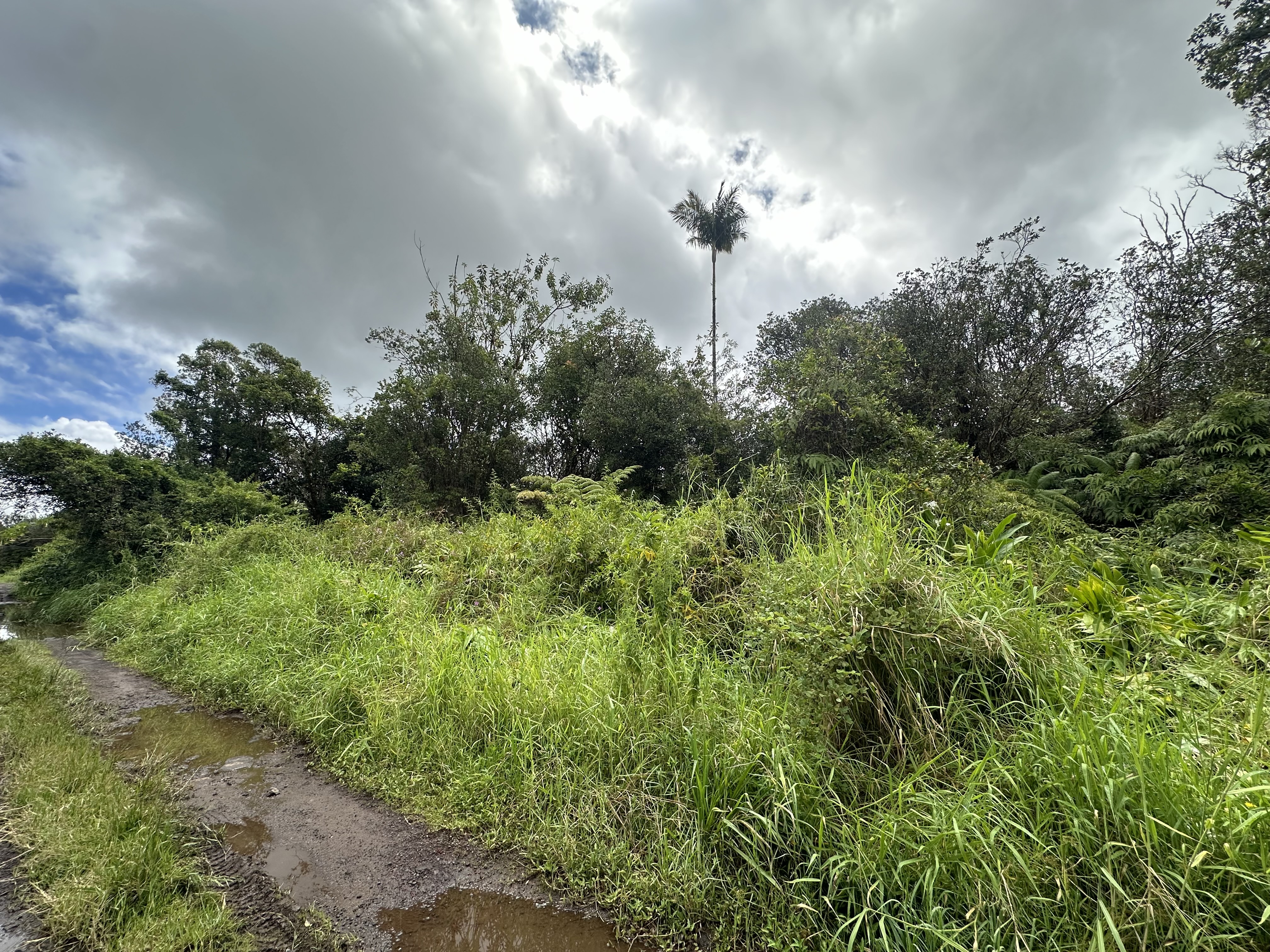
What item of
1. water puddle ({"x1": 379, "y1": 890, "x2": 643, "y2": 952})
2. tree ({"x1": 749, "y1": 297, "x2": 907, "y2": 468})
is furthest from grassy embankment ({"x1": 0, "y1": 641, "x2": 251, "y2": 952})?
tree ({"x1": 749, "y1": 297, "x2": 907, "y2": 468})

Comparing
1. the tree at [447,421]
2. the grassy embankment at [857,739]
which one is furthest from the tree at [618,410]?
the grassy embankment at [857,739]

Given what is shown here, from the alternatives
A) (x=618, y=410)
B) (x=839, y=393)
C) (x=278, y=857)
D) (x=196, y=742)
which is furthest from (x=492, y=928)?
(x=618, y=410)

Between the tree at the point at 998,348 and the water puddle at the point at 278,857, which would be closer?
the water puddle at the point at 278,857

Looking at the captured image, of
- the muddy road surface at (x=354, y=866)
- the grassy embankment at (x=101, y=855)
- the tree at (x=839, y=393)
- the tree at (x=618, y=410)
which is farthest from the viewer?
the tree at (x=618, y=410)

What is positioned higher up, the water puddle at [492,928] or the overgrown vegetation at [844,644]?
the overgrown vegetation at [844,644]

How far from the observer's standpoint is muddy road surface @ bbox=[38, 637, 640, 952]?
1.92m

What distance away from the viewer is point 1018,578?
2719 millimetres

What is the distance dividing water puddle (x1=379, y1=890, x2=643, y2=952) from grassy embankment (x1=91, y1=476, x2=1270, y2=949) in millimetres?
149

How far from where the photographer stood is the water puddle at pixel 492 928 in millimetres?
1871

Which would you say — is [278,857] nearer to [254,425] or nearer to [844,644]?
[844,644]

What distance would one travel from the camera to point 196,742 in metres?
3.50

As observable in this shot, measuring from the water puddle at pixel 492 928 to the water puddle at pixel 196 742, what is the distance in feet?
5.74

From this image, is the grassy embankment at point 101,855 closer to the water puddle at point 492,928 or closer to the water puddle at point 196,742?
the water puddle at point 196,742

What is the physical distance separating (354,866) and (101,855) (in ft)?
3.46
